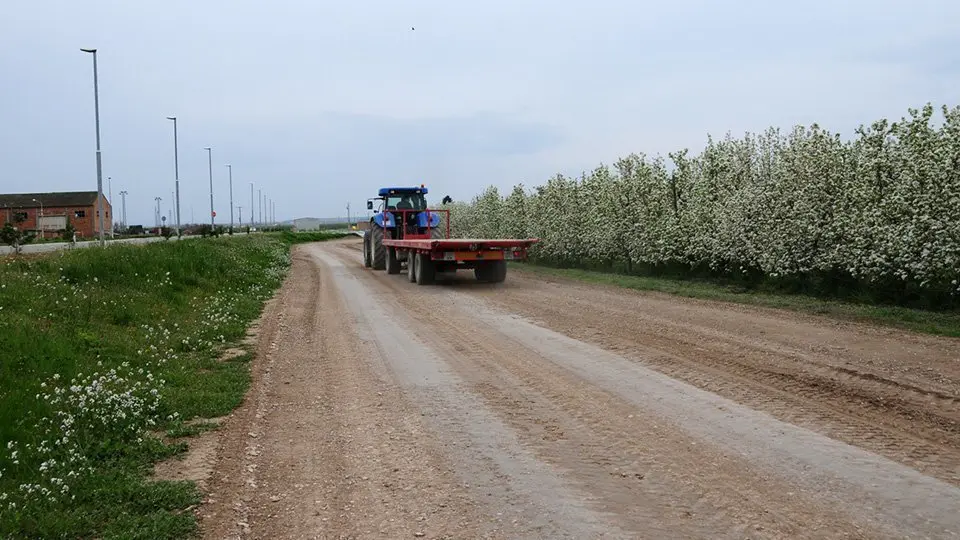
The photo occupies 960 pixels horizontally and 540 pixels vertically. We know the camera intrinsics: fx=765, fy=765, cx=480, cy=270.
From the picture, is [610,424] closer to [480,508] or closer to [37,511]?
[480,508]

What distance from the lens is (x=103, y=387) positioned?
24.6ft

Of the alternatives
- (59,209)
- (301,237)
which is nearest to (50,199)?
(59,209)

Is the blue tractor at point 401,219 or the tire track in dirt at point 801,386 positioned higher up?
the blue tractor at point 401,219

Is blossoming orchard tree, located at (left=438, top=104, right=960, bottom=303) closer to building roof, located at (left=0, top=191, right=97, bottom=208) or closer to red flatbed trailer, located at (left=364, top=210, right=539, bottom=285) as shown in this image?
red flatbed trailer, located at (left=364, top=210, right=539, bottom=285)

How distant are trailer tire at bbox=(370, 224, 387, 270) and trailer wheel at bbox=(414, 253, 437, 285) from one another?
244 inches

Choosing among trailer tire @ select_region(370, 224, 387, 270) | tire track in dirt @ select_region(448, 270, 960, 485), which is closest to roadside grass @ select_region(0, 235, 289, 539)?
tire track in dirt @ select_region(448, 270, 960, 485)

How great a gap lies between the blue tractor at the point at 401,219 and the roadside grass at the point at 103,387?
10.7 meters

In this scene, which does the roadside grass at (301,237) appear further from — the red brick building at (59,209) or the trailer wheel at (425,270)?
the trailer wheel at (425,270)

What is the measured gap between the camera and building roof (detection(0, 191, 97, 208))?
9275 centimetres

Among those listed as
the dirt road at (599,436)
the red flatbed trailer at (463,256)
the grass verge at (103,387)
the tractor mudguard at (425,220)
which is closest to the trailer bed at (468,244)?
the red flatbed trailer at (463,256)

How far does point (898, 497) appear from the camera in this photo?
4.73 m

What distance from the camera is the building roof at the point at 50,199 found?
92.8 meters

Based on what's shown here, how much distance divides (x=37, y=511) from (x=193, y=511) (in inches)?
38.5

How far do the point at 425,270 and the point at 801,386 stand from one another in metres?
13.8
